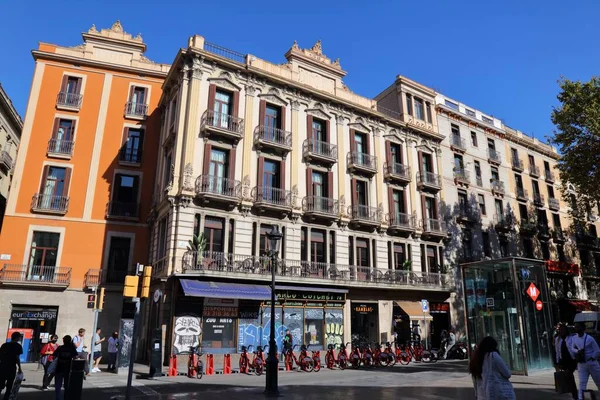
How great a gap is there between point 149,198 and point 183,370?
1120 cm

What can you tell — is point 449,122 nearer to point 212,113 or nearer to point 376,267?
point 376,267

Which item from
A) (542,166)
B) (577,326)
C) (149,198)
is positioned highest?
(542,166)

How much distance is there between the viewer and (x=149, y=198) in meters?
24.7

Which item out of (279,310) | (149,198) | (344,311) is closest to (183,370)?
(279,310)

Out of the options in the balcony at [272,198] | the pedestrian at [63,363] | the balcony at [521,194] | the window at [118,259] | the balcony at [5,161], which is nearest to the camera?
the pedestrian at [63,363]

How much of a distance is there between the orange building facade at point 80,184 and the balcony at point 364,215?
12.1 metres

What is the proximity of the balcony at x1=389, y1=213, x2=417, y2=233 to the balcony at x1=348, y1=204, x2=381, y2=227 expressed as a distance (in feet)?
3.66

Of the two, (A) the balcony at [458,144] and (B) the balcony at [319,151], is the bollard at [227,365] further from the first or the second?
(A) the balcony at [458,144]

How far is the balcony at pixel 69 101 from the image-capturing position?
24.6m

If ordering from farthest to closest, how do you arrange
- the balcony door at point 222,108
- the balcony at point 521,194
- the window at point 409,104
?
the balcony at point 521,194, the window at point 409,104, the balcony door at point 222,108

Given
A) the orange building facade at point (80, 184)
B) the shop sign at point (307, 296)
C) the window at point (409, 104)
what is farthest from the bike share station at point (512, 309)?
the orange building facade at point (80, 184)

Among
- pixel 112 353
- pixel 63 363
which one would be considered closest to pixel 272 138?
pixel 112 353

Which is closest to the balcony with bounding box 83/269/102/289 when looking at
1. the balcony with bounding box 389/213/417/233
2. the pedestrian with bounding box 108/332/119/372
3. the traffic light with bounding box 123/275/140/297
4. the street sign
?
the pedestrian with bounding box 108/332/119/372

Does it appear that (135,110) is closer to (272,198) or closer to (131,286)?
(272,198)
